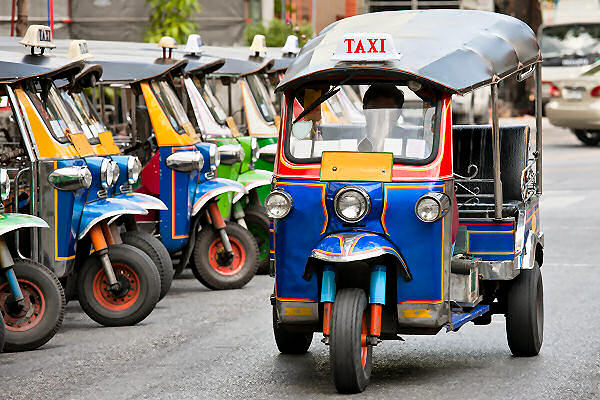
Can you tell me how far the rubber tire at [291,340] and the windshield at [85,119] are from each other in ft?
8.57

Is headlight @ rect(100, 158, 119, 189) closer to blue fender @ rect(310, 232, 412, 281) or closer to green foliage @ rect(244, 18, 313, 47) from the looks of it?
blue fender @ rect(310, 232, 412, 281)

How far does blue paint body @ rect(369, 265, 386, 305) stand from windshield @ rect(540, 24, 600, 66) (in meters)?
27.6

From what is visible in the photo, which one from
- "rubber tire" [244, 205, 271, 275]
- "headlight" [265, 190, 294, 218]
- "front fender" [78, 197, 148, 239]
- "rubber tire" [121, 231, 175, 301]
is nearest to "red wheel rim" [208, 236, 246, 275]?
"rubber tire" [244, 205, 271, 275]

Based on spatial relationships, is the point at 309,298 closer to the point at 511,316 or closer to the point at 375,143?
the point at 375,143

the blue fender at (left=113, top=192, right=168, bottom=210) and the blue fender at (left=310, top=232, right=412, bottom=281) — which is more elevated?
the blue fender at (left=310, top=232, right=412, bottom=281)

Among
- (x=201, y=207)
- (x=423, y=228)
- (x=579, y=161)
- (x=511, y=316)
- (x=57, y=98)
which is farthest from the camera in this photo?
(x=579, y=161)

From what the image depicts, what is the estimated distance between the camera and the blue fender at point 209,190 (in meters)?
11.2

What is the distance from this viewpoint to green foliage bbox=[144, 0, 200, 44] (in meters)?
23.6

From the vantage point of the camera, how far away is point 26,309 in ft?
28.7

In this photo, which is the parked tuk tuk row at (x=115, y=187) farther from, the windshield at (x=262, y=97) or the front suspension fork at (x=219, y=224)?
the windshield at (x=262, y=97)

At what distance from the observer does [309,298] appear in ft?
24.6

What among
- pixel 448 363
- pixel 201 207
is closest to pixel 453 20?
pixel 448 363

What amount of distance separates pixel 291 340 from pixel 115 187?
2364 millimetres

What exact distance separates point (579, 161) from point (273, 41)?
6073 mm
